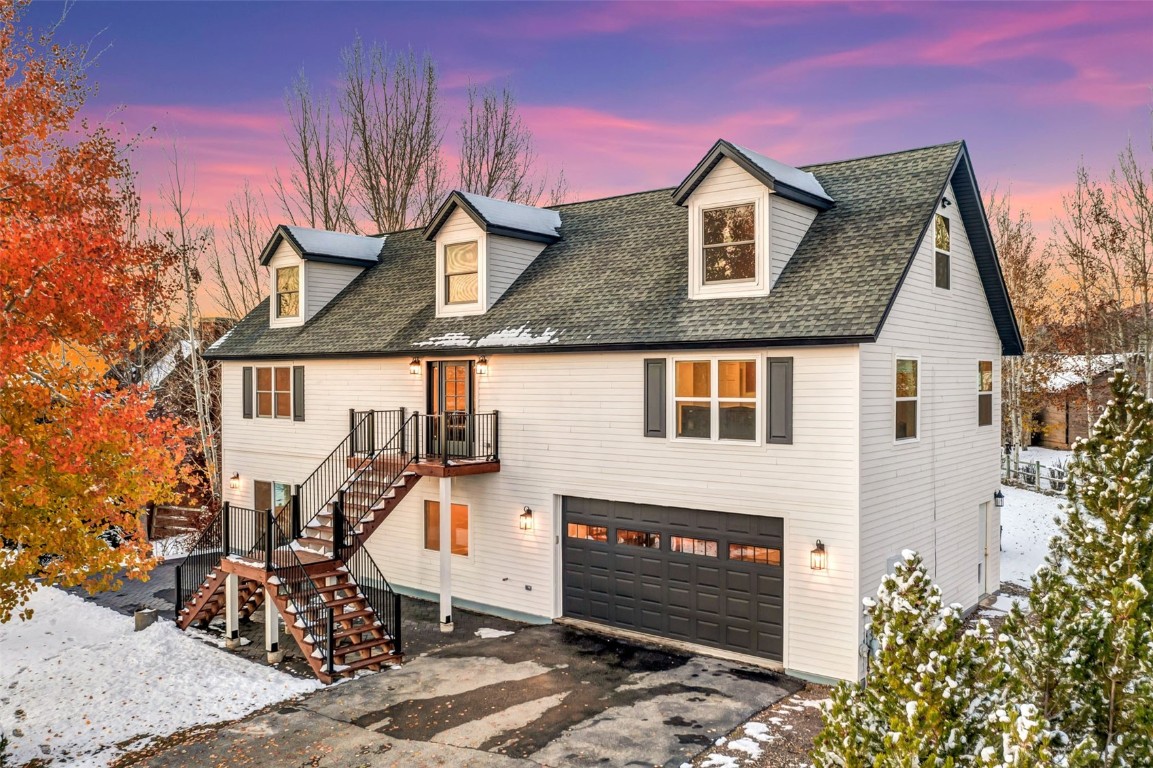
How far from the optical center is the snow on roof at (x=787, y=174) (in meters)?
12.5

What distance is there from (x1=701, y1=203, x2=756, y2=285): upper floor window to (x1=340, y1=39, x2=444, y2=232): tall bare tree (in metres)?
21.8

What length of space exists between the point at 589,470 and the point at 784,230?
18.3 feet

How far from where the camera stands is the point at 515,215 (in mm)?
16938

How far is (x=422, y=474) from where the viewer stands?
14789mm

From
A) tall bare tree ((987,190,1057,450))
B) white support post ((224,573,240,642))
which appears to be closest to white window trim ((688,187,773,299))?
white support post ((224,573,240,642))

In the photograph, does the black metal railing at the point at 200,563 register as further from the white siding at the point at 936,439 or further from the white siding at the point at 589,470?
the white siding at the point at 936,439

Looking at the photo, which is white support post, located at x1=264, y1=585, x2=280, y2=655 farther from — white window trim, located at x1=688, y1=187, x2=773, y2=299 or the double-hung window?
white window trim, located at x1=688, y1=187, x2=773, y2=299

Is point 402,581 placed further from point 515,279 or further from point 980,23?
point 980,23

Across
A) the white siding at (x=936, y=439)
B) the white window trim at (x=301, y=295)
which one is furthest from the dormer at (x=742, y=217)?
the white window trim at (x=301, y=295)

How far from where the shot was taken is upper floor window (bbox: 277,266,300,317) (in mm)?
20219

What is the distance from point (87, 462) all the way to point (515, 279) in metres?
9.34

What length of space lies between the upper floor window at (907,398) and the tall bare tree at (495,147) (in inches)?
938

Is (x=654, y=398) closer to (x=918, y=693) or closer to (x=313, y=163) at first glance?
(x=918, y=693)

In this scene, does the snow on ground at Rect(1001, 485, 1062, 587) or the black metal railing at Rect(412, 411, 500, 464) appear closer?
the black metal railing at Rect(412, 411, 500, 464)
